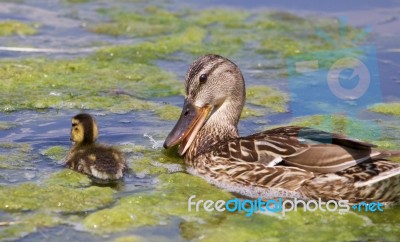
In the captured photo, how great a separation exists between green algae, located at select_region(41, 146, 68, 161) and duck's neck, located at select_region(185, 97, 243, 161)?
1.00 m

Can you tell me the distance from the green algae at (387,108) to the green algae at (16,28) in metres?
4.45

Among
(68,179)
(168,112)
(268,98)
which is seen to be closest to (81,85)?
(168,112)

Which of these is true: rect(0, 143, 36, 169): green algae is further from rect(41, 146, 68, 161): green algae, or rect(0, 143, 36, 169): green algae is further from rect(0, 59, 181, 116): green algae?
rect(0, 59, 181, 116): green algae

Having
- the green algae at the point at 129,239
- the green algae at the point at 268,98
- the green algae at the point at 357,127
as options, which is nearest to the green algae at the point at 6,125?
the green algae at the point at 268,98

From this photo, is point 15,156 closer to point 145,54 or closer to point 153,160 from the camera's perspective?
point 153,160

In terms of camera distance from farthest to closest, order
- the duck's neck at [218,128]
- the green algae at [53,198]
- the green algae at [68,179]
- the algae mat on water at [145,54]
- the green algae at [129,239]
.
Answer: the algae mat on water at [145,54] → the duck's neck at [218,128] → the green algae at [68,179] → the green algae at [53,198] → the green algae at [129,239]

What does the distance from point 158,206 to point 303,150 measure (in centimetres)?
109

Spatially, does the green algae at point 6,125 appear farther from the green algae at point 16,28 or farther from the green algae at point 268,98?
the green algae at point 16,28

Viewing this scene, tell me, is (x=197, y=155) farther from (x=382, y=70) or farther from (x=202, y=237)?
(x=382, y=70)

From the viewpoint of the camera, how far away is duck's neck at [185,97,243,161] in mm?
7512

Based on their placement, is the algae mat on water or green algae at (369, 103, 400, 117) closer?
green algae at (369, 103, 400, 117)

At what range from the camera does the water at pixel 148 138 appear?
20.2 ft

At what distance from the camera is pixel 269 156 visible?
677cm

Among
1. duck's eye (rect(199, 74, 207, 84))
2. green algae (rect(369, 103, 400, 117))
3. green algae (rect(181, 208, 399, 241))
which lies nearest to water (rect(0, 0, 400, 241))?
green algae (rect(181, 208, 399, 241))
